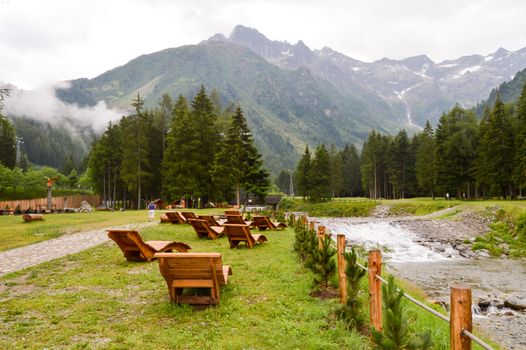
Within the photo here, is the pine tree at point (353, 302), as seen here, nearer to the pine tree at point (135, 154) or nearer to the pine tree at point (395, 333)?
the pine tree at point (395, 333)

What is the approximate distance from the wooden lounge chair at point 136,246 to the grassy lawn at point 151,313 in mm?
876

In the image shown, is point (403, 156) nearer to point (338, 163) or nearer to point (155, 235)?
point (338, 163)

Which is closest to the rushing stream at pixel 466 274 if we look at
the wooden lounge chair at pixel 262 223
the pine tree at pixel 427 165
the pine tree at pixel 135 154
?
the wooden lounge chair at pixel 262 223

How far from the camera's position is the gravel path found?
1138 cm

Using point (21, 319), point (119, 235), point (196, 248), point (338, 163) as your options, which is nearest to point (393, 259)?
point (196, 248)

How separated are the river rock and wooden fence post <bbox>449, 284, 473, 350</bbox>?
A: 9.43 m

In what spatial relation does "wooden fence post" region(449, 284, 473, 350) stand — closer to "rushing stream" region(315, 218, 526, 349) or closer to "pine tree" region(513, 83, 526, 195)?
"rushing stream" region(315, 218, 526, 349)

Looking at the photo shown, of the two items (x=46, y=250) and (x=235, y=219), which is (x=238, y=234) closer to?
(x=235, y=219)

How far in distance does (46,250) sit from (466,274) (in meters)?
16.6

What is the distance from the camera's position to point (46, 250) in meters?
14.0

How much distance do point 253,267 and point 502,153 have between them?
43.8 m

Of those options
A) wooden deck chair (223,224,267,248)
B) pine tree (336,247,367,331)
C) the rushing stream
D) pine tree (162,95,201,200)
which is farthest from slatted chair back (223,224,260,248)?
pine tree (162,95,201,200)

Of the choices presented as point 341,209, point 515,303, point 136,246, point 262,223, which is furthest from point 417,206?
point 136,246

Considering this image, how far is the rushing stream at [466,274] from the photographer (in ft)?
30.7
